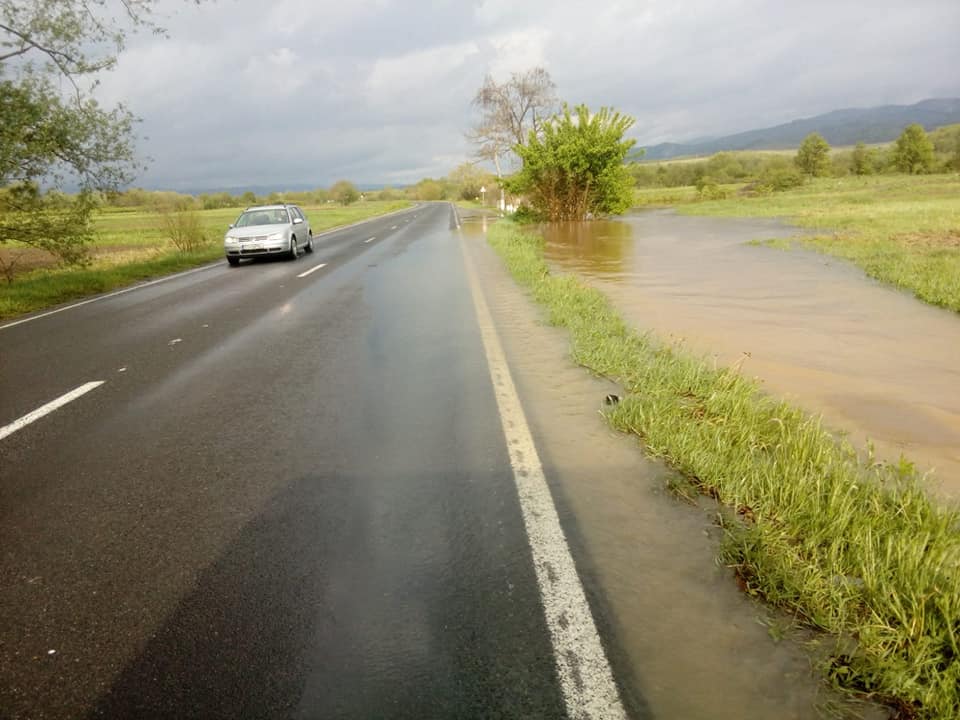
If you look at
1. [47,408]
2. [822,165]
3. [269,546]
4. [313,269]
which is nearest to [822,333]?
[269,546]

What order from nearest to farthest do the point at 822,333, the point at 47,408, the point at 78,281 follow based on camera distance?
1. the point at 47,408
2. the point at 822,333
3. the point at 78,281

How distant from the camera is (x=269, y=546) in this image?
114 inches

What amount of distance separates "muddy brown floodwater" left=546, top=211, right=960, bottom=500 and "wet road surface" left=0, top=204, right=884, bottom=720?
2.07 m

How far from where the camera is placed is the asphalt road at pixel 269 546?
206cm

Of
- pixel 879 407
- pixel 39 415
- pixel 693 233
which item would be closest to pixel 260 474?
pixel 39 415

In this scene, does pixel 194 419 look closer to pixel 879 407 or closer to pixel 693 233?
pixel 879 407

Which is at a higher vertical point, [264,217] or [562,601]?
[264,217]

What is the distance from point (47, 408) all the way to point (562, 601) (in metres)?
4.99

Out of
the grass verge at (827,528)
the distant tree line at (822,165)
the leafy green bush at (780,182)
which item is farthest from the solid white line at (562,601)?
the leafy green bush at (780,182)

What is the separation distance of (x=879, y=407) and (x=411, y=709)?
482cm

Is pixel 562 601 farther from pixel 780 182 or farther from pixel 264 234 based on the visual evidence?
pixel 780 182

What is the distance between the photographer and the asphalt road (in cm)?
206

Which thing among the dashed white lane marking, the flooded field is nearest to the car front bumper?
the dashed white lane marking

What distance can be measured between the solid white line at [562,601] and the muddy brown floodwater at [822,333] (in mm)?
2424
